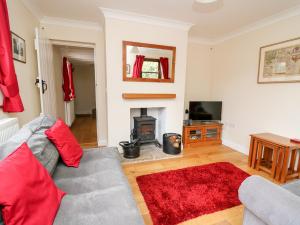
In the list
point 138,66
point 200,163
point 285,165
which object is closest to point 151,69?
point 138,66

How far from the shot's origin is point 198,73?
13.1 ft

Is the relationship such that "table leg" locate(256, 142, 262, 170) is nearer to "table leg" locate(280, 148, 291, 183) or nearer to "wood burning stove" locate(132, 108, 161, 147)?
"table leg" locate(280, 148, 291, 183)

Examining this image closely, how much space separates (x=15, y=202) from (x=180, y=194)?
5.31 ft

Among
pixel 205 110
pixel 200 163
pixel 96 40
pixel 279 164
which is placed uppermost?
pixel 96 40

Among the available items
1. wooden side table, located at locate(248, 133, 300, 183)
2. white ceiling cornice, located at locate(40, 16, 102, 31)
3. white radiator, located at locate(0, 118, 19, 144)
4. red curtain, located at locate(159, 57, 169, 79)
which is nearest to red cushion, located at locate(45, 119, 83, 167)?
white radiator, located at locate(0, 118, 19, 144)

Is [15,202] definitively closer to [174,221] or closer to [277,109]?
[174,221]

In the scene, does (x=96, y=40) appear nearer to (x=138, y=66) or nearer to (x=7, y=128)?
(x=138, y=66)

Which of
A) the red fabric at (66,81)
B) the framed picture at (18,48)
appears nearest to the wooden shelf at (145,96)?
the framed picture at (18,48)

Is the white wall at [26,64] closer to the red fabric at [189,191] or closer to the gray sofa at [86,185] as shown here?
the gray sofa at [86,185]

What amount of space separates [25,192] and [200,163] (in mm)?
2487

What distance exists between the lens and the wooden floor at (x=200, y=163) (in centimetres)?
158

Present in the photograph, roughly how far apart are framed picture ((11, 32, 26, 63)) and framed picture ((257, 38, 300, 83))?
3.66 m

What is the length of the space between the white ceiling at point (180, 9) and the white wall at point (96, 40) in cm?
23

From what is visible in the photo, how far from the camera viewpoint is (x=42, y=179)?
98cm
